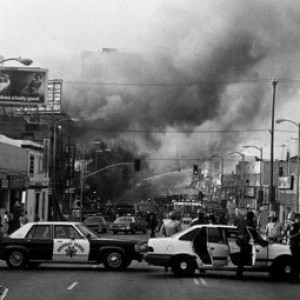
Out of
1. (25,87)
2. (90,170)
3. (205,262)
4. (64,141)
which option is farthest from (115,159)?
(205,262)

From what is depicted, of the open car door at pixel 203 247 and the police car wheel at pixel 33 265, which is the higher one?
the open car door at pixel 203 247

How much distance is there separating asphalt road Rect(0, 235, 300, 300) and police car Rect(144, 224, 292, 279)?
1.04 feet

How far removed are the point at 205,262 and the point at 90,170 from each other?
75610 millimetres

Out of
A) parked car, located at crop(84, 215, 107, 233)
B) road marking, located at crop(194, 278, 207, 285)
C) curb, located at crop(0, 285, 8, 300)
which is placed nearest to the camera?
curb, located at crop(0, 285, 8, 300)

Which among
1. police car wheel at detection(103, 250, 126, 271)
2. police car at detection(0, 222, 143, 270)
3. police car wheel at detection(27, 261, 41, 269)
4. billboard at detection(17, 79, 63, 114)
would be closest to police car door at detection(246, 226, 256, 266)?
police car at detection(0, 222, 143, 270)

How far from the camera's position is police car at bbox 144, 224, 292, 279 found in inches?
651

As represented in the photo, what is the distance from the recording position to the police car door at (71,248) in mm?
18141

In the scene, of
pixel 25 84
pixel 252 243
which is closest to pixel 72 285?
pixel 252 243

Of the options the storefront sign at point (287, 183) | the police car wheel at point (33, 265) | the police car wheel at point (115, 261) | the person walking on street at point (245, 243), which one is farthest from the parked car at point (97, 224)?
the person walking on street at point (245, 243)

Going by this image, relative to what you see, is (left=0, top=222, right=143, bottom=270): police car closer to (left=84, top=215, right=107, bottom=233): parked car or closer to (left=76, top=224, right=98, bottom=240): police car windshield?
(left=76, top=224, right=98, bottom=240): police car windshield

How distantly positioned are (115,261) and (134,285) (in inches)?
134

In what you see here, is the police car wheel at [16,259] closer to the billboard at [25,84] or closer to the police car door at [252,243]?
the police car door at [252,243]

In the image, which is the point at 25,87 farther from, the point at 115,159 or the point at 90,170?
the point at 90,170

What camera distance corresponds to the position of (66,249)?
59.6ft
